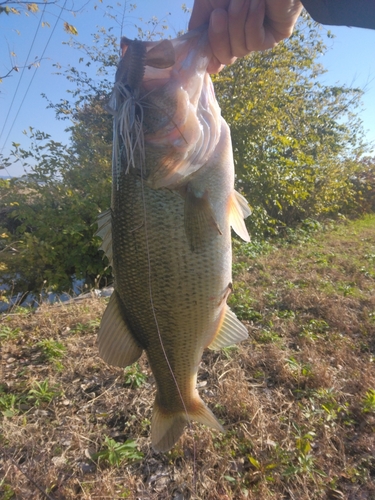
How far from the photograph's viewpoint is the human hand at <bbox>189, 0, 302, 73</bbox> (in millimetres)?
1487

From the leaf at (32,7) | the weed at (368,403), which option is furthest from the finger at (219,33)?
the leaf at (32,7)

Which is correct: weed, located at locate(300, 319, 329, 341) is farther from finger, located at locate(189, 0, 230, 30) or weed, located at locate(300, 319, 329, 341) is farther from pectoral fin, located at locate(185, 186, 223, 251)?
finger, located at locate(189, 0, 230, 30)

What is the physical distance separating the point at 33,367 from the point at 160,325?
2135 mm

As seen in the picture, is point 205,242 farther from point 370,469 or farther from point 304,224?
point 304,224

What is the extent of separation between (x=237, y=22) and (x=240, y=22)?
0.09ft

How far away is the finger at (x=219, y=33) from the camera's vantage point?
148 cm

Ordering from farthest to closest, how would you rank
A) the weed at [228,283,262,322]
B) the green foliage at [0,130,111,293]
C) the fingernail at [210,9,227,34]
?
the green foliage at [0,130,111,293] → the weed at [228,283,262,322] → the fingernail at [210,9,227,34]

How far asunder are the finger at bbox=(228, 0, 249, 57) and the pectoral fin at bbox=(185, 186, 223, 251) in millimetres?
719

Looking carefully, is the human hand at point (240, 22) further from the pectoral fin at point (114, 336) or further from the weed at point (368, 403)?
the weed at point (368, 403)

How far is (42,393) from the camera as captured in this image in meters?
2.67

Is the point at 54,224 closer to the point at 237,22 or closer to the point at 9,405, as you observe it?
the point at 9,405

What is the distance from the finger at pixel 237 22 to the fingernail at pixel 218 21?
0.02m

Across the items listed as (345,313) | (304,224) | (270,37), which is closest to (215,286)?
(270,37)

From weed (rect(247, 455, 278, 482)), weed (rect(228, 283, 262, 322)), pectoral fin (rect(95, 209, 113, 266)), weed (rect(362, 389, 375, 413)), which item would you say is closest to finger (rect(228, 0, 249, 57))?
pectoral fin (rect(95, 209, 113, 266))
